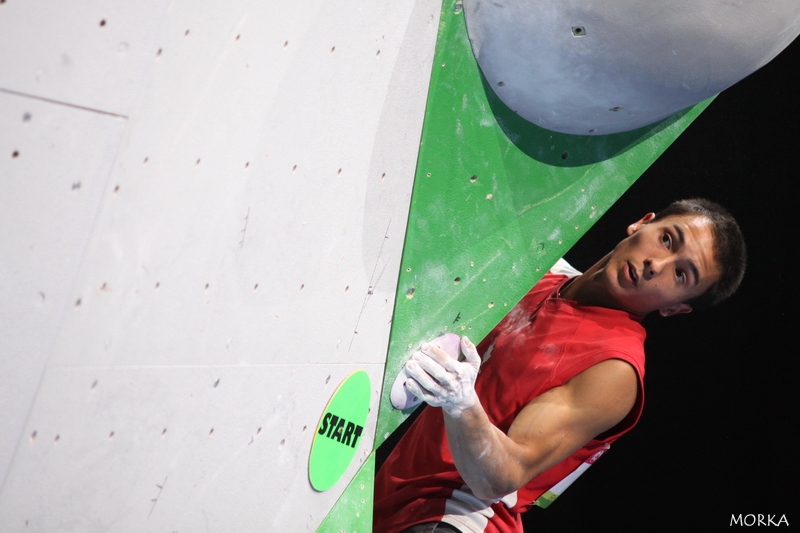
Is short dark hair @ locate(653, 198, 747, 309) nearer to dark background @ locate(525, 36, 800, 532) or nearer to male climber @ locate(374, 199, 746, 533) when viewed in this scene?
male climber @ locate(374, 199, 746, 533)

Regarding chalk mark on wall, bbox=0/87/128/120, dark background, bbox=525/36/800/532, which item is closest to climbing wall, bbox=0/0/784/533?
chalk mark on wall, bbox=0/87/128/120

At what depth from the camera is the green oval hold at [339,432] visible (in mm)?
1146

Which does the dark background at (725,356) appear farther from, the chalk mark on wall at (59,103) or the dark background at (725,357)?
the chalk mark on wall at (59,103)

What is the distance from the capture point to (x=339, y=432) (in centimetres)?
118

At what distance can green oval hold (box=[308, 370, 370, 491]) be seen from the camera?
1146mm

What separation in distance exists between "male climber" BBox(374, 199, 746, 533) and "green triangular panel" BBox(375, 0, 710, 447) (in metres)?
0.11

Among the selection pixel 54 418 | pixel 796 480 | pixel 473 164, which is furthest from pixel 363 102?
pixel 796 480

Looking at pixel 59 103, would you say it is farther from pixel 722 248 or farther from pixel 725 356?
pixel 725 356

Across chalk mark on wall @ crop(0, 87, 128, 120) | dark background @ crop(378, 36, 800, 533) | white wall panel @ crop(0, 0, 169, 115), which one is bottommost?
dark background @ crop(378, 36, 800, 533)

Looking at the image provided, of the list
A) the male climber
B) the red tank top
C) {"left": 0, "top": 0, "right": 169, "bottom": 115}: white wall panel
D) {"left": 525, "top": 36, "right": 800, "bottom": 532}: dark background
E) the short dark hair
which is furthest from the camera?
{"left": 525, "top": 36, "right": 800, "bottom": 532}: dark background

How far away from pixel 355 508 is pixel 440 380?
0.91 feet

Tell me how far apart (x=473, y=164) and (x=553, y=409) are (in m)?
0.51

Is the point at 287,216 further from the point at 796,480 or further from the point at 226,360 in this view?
the point at 796,480

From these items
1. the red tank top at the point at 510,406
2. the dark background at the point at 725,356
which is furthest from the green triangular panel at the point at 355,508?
the dark background at the point at 725,356
